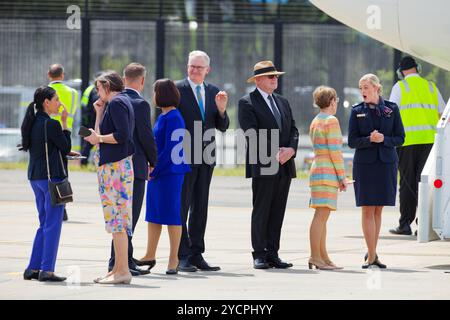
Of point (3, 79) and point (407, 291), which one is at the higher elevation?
point (3, 79)

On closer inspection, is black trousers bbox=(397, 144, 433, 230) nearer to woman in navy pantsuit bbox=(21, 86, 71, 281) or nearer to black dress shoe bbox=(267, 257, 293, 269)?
black dress shoe bbox=(267, 257, 293, 269)

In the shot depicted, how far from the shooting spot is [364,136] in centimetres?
1100

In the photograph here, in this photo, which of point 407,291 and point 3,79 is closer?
Answer: point 407,291

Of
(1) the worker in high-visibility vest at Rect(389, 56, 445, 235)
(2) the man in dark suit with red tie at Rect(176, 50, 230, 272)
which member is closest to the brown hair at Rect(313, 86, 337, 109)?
(2) the man in dark suit with red tie at Rect(176, 50, 230, 272)

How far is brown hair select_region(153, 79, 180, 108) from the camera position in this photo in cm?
1040

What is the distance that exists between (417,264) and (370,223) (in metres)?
0.65

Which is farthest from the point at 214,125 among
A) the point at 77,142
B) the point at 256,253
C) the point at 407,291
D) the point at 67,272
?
the point at 77,142

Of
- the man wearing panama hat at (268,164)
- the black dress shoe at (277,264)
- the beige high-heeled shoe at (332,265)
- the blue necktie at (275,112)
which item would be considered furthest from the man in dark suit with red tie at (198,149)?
the beige high-heeled shoe at (332,265)

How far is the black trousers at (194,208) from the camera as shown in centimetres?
1068

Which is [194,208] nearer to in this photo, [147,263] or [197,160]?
[197,160]

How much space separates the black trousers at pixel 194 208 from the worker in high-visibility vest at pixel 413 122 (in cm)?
387

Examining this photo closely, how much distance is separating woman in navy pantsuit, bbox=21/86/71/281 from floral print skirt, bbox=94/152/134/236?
1.31 feet
